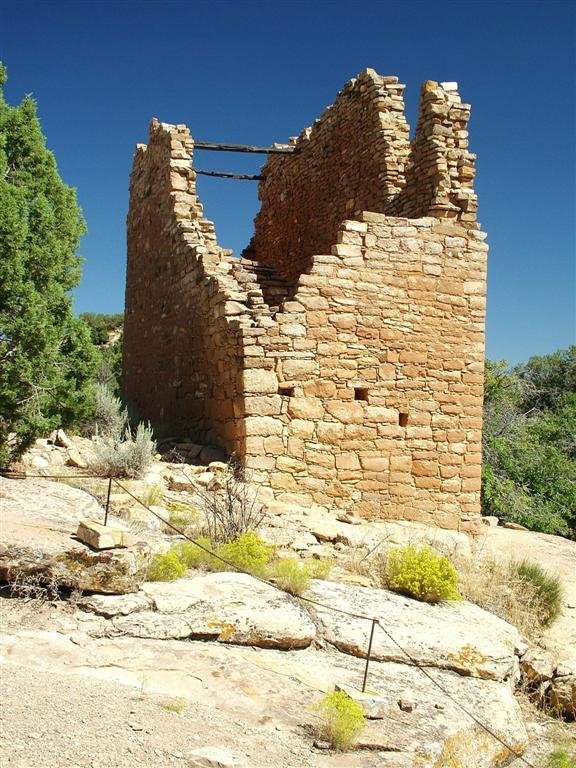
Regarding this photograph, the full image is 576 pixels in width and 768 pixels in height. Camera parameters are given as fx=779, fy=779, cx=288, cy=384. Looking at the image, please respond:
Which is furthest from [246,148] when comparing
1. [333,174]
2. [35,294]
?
[35,294]

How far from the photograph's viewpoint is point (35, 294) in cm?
771

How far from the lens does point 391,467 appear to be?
31.3ft

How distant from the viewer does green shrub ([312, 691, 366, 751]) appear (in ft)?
13.6

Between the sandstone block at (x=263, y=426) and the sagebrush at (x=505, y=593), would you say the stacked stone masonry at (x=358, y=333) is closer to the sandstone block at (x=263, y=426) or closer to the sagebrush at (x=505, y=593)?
the sandstone block at (x=263, y=426)

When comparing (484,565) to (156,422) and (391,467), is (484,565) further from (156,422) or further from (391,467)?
(156,422)

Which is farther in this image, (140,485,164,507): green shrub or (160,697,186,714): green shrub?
(140,485,164,507): green shrub

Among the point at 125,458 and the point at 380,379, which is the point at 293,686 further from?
the point at 380,379

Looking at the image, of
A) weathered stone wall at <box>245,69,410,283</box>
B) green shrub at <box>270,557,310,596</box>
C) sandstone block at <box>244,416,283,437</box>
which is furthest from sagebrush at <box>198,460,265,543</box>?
weathered stone wall at <box>245,69,410,283</box>

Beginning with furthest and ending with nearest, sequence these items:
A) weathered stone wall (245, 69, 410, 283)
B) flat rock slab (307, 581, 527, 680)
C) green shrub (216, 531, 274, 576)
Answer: weathered stone wall (245, 69, 410, 283), green shrub (216, 531, 274, 576), flat rock slab (307, 581, 527, 680)

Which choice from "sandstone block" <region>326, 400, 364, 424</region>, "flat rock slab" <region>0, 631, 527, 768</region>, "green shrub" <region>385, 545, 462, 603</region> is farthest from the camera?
"sandstone block" <region>326, 400, 364, 424</region>

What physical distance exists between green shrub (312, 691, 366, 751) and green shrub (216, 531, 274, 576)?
5.81 feet

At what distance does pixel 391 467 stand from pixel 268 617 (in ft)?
14.7

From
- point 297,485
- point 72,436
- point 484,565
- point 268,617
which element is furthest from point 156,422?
point 268,617

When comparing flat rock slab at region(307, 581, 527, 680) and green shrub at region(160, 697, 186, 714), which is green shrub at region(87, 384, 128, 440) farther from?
green shrub at region(160, 697, 186, 714)
